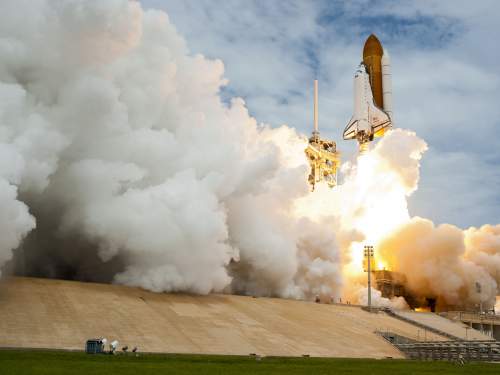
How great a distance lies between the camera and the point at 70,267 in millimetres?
37844

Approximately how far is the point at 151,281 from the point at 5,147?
11626 millimetres

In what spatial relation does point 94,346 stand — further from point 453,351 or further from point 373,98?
point 373,98

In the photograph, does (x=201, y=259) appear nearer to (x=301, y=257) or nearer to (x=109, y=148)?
(x=109, y=148)

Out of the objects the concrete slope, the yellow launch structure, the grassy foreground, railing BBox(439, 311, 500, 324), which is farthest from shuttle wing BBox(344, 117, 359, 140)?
the grassy foreground

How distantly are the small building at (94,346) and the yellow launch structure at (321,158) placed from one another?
49312mm

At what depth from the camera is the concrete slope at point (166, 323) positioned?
79.7 ft

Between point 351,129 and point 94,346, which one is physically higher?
point 351,129

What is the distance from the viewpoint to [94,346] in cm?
2167

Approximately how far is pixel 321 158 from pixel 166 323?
1807 inches

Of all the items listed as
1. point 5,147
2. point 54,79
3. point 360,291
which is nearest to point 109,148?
point 54,79

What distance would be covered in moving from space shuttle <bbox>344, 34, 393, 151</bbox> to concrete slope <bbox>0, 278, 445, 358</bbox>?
27050 millimetres

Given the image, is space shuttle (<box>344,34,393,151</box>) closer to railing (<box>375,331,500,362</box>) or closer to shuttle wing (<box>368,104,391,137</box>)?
shuttle wing (<box>368,104,391,137</box>)

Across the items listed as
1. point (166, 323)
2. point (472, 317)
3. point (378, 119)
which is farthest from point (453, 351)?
point (378, 119)

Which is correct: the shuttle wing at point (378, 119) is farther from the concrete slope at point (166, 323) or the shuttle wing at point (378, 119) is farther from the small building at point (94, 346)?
the small building at point (94, 346)
